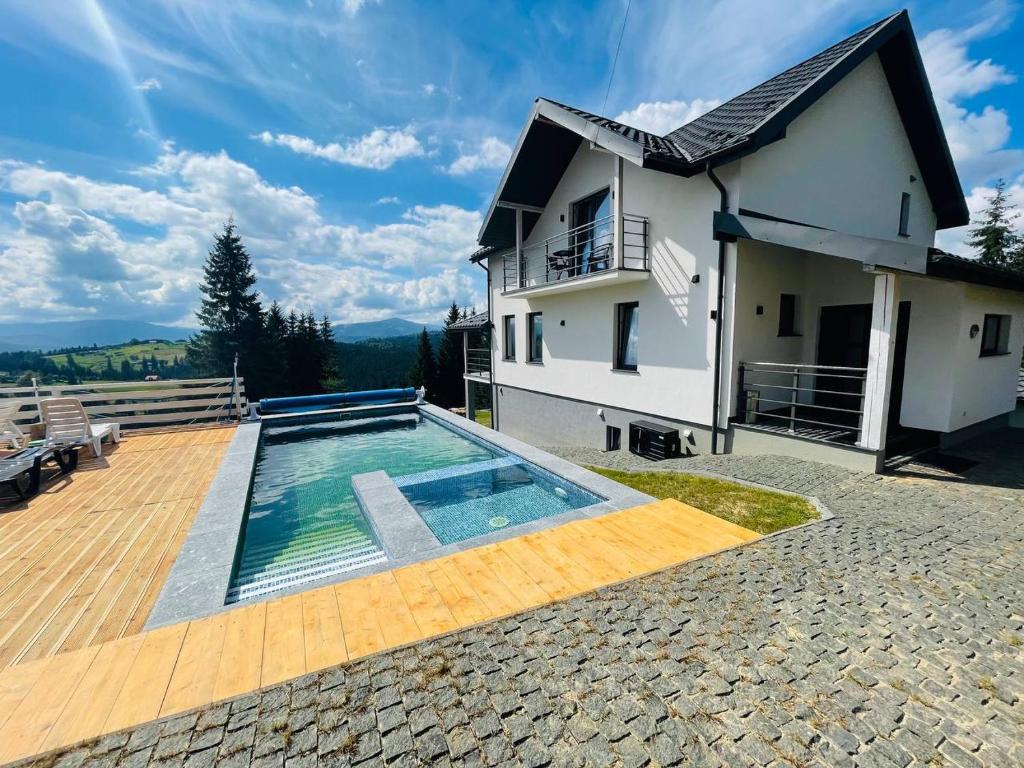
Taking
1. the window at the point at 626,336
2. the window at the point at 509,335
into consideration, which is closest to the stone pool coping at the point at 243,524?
the window at the point at 626,336

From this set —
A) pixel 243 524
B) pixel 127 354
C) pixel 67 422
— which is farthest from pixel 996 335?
pixel 127 354

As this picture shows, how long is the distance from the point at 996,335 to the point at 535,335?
10.8 metres

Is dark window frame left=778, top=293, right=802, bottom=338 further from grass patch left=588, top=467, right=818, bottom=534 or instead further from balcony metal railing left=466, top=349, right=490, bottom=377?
balcony metal railing left=466, top=349, right=490, bottom=377

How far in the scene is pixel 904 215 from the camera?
10.4 metres

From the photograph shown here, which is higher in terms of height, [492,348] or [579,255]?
[579,255]

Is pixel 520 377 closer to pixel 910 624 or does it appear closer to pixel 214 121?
pixel 214 121

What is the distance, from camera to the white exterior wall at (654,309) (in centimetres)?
794

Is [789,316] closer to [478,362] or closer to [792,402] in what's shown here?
[792,402]

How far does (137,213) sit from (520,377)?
1803cm

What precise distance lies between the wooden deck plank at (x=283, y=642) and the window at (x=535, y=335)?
1129 cm

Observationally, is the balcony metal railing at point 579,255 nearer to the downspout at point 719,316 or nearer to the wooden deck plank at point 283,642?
the downspout at point 719,316

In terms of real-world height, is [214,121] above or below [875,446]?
above

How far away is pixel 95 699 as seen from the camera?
7.47 ft

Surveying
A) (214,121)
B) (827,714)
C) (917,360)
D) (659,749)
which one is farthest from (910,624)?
(214,121)
